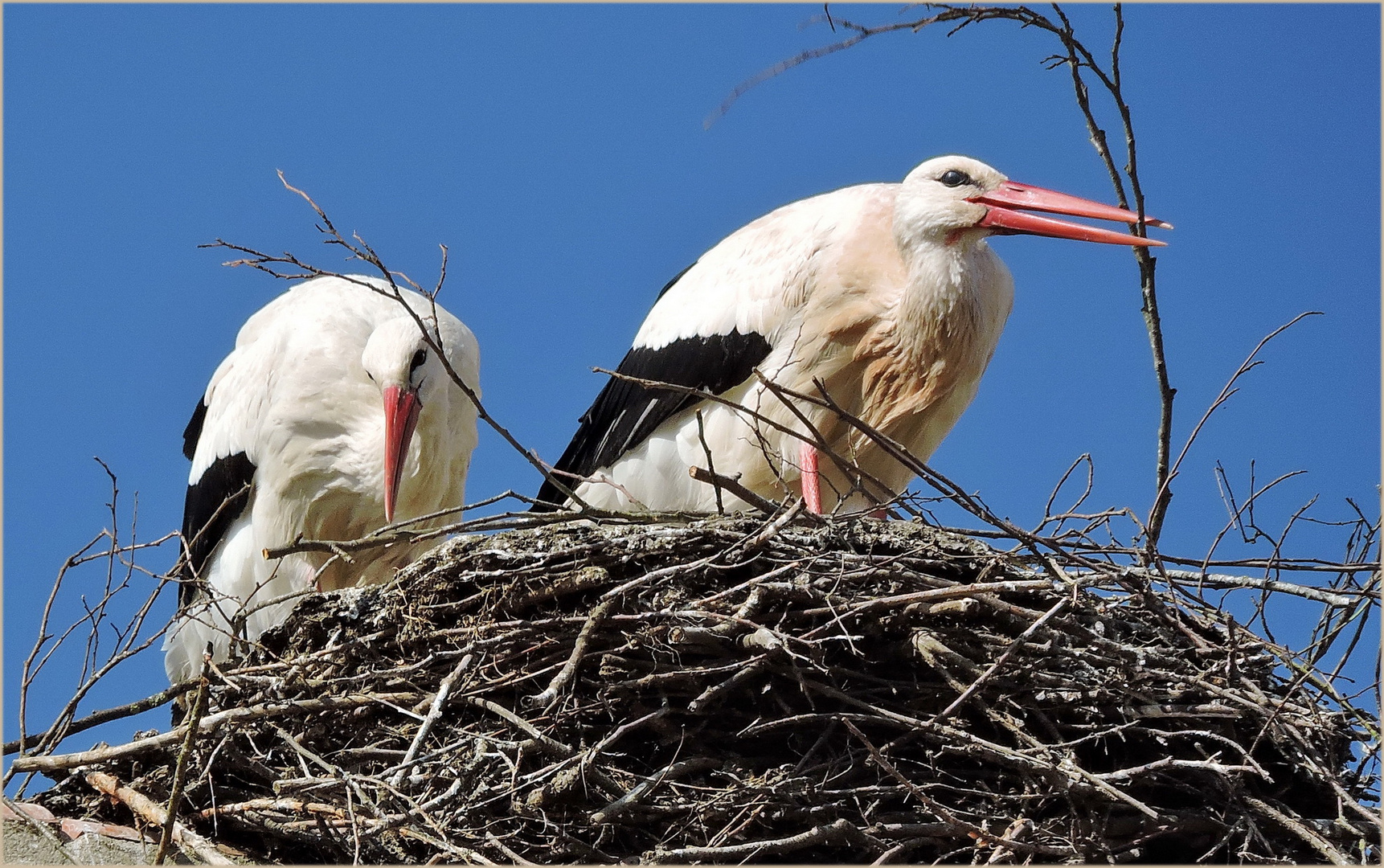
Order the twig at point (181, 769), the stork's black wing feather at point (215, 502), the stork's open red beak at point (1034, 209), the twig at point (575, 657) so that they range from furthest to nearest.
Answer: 1. the stork's black wing feather at point (215, 502)
2. the stork's open red beak at point (1034, 209)
3. the twig at point (575, 657)
4. the twig at point (181, 769)

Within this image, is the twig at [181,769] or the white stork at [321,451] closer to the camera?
the twig at [181,769]

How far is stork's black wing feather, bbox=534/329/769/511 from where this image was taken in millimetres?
4953

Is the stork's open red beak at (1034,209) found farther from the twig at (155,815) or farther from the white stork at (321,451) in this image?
the twig at (155,815)

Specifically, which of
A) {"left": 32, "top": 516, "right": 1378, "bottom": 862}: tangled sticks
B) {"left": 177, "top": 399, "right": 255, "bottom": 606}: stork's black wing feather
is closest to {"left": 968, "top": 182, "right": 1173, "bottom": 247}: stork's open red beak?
{"left": 32, "top": 516, "right": 1378, "bottom": 862}: tangled sticks

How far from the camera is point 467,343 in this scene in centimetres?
524

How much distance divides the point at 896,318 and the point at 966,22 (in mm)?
1354

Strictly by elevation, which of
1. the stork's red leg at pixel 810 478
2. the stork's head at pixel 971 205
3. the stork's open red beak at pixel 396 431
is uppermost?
the stork's head at pixel 971 205

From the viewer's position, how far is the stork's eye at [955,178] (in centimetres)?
497

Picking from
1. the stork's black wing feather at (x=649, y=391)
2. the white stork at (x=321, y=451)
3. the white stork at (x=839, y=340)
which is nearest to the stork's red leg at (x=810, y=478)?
the white stork at (x=839, y=340)

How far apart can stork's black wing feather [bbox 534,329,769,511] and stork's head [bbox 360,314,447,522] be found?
50cm

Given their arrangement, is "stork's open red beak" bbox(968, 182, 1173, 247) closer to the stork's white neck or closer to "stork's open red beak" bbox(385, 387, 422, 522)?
the stork's white neck

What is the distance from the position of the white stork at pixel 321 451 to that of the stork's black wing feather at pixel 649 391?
16.5 inches

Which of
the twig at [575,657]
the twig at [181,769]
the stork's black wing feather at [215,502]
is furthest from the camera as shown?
the stork's black wing feather at [215,502]

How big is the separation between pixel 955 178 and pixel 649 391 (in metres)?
1.23
